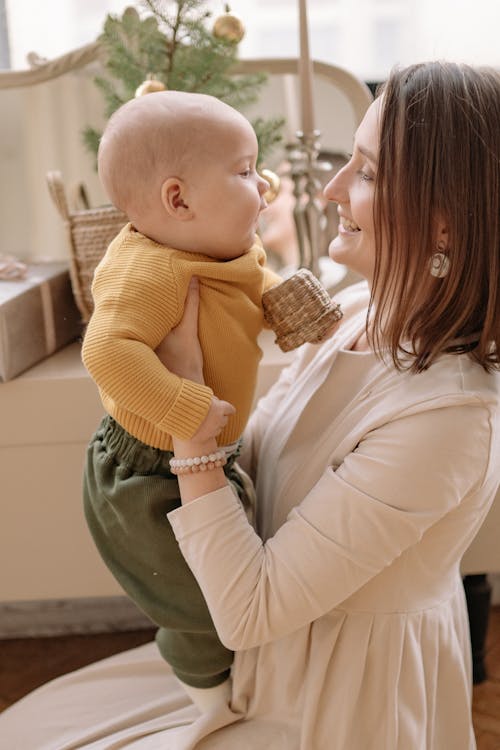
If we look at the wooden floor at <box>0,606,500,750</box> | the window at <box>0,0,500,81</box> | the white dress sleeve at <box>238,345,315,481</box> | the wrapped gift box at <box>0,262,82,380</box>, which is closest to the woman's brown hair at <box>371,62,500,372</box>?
the white dress sleeve at <box>238,345,315,481</box>

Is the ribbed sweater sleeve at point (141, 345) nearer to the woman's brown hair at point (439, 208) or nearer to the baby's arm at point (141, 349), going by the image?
the baby's arm at point (141, 349)

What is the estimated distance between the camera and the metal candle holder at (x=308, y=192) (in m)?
1.58

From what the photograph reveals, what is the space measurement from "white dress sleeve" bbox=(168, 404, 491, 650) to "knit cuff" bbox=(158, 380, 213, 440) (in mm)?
88

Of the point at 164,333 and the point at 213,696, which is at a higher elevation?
the point at 164,333

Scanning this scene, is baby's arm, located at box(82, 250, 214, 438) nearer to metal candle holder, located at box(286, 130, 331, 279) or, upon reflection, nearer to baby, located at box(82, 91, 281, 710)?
baby, located at box(82, 91, 281, 710)

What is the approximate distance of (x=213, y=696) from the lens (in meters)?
1.17

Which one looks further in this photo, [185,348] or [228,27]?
[228,27]

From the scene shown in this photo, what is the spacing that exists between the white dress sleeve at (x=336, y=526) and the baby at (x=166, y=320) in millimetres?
97

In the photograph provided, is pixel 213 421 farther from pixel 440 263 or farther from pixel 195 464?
pixel 440 263

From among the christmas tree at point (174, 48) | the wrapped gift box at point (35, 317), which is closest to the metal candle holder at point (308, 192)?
the christmas tree at point (174, 48)

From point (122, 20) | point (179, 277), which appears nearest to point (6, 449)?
point (179, 277)

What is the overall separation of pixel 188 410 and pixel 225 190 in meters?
0.26

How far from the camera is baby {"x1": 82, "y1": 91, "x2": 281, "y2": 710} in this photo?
958mm

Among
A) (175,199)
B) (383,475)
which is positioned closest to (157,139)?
(175,199)
